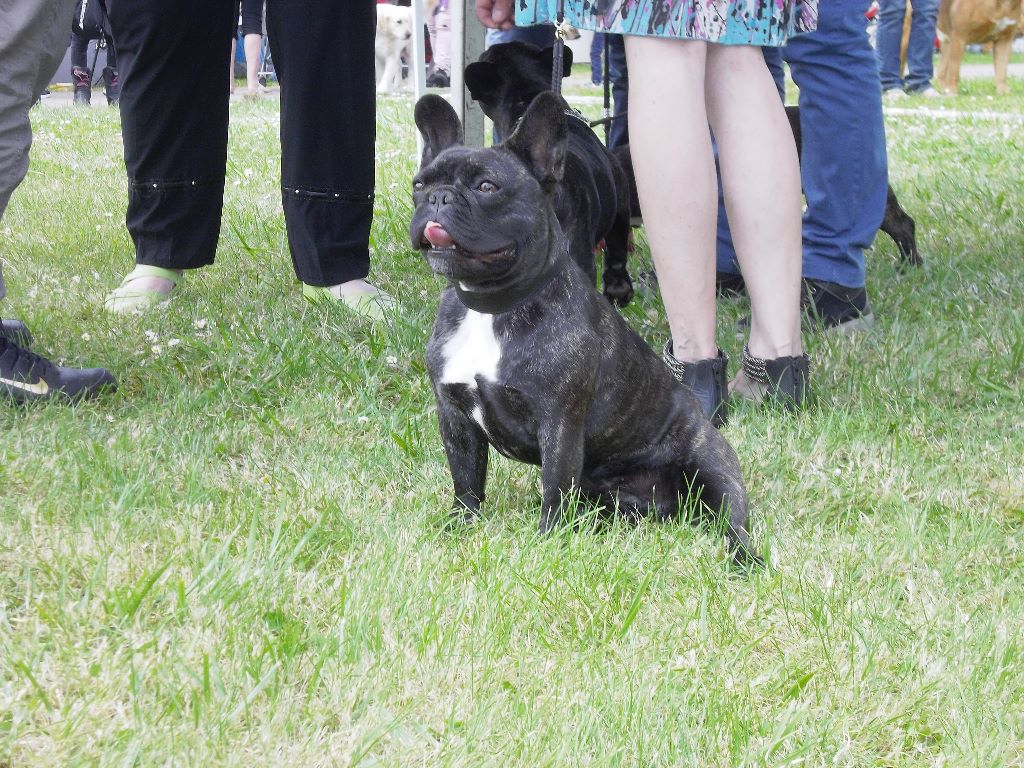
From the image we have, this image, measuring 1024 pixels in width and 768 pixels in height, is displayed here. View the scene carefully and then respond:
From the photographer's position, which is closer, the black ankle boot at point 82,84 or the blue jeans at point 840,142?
the blue jeans at point 840,142

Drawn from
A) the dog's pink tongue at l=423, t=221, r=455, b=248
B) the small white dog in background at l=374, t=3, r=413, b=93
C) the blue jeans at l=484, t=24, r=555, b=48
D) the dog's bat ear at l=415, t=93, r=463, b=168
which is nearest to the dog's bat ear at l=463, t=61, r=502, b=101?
the blue jeans at l=484, t=24, r=555, b=48

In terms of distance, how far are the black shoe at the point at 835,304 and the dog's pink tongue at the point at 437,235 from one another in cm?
214

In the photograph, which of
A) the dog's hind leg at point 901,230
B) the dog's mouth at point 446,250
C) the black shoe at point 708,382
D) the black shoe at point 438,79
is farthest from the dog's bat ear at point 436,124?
the black shoe at point 438,79

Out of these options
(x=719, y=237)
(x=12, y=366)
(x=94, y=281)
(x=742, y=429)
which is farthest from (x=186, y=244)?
(x=742, y=429)

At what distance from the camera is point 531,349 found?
2.24 metres

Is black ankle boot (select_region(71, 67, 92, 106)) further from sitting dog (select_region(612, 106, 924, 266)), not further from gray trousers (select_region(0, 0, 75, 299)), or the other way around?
gray trousers (select_region(0, 0, 75, 299))

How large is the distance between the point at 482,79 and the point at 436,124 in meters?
1.87

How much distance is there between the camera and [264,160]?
7.50 m

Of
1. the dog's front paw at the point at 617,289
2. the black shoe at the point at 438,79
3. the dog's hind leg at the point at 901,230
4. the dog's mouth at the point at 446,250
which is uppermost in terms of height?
the black shoe at the point at 438,79

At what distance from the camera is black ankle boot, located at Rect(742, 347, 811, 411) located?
3146 millimetres

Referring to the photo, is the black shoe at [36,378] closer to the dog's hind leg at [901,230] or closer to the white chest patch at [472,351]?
the white chest patch at [472,351]

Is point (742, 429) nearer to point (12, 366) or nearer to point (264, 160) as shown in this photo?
point (12, 366)

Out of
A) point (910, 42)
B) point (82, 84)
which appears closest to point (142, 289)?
point (82, 84)

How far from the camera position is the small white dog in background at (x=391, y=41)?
17.5 metres
